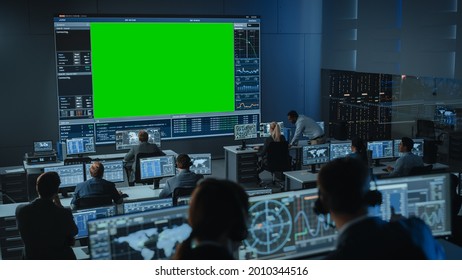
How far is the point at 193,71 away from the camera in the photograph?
1138 cm

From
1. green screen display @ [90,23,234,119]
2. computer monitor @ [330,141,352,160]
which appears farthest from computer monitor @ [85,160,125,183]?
green screen display @ [90,23,234,119]

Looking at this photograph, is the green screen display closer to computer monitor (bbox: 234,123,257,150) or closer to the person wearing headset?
computer monitor (bbox: 234,123,257,150)

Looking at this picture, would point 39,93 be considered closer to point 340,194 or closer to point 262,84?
point 262,84

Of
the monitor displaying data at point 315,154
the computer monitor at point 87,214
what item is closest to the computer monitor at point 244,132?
the monitor displaying data at point 315,154

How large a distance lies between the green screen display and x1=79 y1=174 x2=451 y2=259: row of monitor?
8.01 meters

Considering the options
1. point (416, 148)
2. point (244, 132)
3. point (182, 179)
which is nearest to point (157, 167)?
point (182, 179)

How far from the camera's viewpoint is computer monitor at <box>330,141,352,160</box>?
8664mm

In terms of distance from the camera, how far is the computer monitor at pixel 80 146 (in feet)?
30.3

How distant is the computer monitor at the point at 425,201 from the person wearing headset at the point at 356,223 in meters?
1.05

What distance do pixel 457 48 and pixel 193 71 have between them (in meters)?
4.70

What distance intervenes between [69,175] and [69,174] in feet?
0.04

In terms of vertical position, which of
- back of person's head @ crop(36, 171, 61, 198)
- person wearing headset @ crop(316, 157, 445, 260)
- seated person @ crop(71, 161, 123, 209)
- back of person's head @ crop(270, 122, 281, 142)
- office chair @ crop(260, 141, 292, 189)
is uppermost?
person wearing headset @ crop(316, 157, 445, 260)

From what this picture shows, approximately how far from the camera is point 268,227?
118 inches

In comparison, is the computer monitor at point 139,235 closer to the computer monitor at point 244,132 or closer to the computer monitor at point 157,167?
the computer monitor at point 157,167
